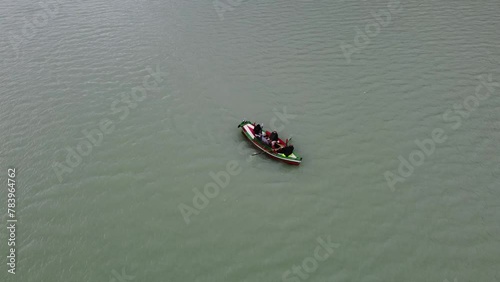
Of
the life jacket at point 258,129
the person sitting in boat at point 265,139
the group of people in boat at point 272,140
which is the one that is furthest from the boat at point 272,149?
the life jacket at point 258,129

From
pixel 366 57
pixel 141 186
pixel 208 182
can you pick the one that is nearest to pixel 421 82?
pixel 366 57

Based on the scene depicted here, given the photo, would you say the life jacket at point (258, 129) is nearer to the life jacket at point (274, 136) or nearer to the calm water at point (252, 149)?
the life jacket at point (274, 136)

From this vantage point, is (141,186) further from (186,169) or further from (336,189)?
(336,189)

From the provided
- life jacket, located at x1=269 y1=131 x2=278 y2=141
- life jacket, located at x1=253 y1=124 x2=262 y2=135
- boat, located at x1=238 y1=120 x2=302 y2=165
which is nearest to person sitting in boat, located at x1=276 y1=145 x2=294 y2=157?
boat, located at x1=238 y1=120 x2=302 y2=165

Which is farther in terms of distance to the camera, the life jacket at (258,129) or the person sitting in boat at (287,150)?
the life jacket at (258,129)

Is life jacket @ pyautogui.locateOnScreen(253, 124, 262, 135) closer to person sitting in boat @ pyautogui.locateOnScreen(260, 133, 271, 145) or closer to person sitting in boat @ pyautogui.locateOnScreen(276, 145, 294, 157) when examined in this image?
person sitting in boat @ pyautogui.locateOnScreen(260, 133, 271, 145)

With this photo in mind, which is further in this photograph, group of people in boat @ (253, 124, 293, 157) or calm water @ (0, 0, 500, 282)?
group of people in boat @ (253, 124, 293, 157)
